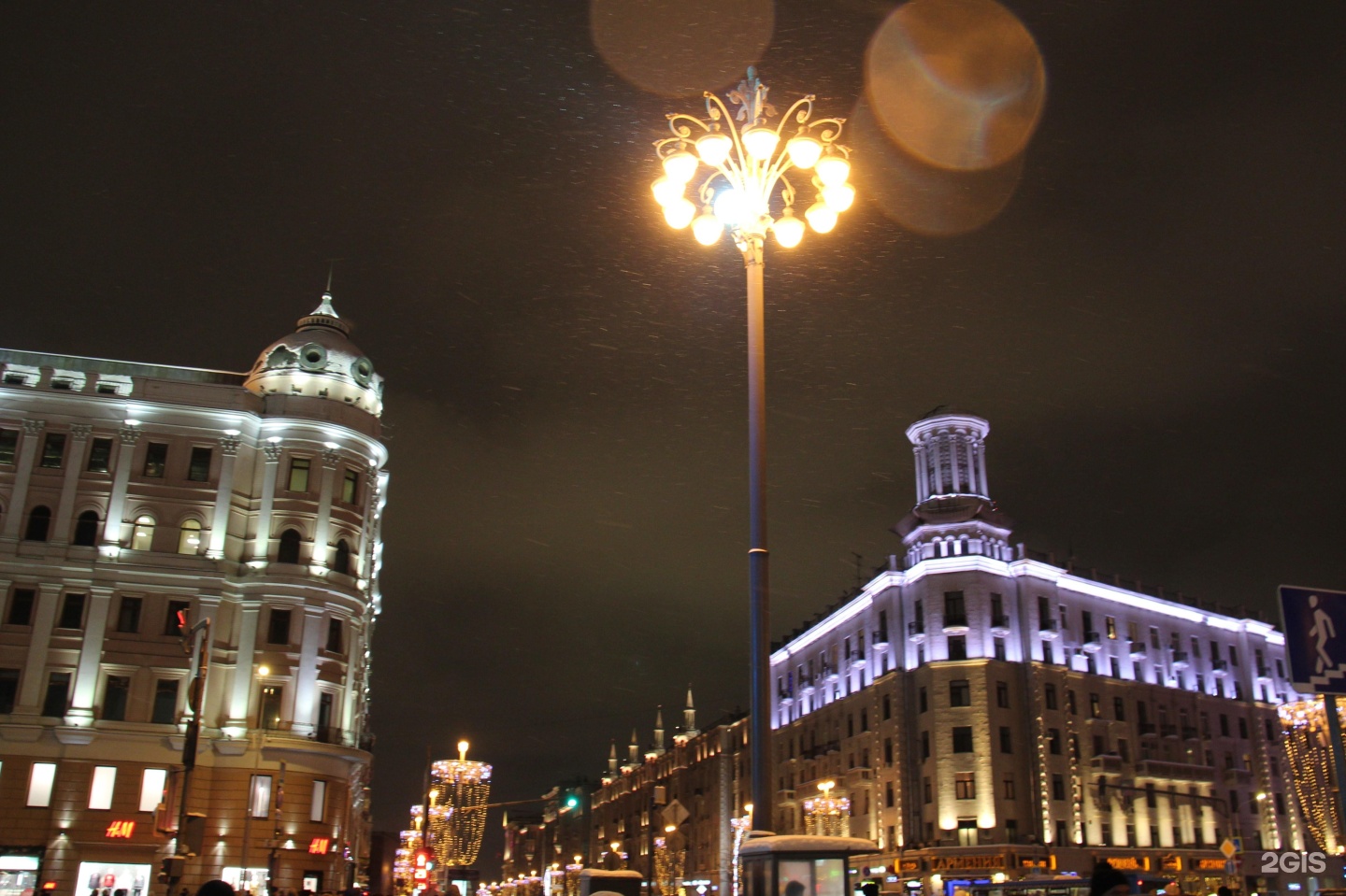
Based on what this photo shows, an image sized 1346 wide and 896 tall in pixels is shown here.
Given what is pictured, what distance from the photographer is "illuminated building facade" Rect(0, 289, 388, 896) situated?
37.9 m

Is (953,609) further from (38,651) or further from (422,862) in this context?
(38,651)

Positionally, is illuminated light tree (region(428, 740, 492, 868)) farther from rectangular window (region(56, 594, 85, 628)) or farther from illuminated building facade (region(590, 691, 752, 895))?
rectangular window (region(56, 594, 85, 628))

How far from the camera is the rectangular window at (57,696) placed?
38812mm

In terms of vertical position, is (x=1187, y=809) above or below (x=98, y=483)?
below

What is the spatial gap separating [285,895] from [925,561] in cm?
4078

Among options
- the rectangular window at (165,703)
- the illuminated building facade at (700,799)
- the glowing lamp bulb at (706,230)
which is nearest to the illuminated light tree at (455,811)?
the illuminated building facade at (700,799)

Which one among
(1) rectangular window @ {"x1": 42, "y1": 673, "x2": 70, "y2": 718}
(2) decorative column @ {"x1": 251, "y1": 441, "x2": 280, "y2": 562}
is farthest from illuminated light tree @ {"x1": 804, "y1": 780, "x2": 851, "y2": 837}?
(1) rectangular window @ {"x1": 42, "y1": 673, "x2": 70, "y2": 718}

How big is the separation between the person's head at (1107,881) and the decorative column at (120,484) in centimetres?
4192

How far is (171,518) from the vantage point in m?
42.3

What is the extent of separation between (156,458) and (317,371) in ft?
23.5

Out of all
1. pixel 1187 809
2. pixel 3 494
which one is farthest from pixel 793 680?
pixel 3 494

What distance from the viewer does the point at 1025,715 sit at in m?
60.0

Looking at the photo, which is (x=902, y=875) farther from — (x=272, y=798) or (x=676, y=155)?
(x=676, y=155)

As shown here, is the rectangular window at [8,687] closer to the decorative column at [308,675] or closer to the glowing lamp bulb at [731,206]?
the decorative column at [308,675]
